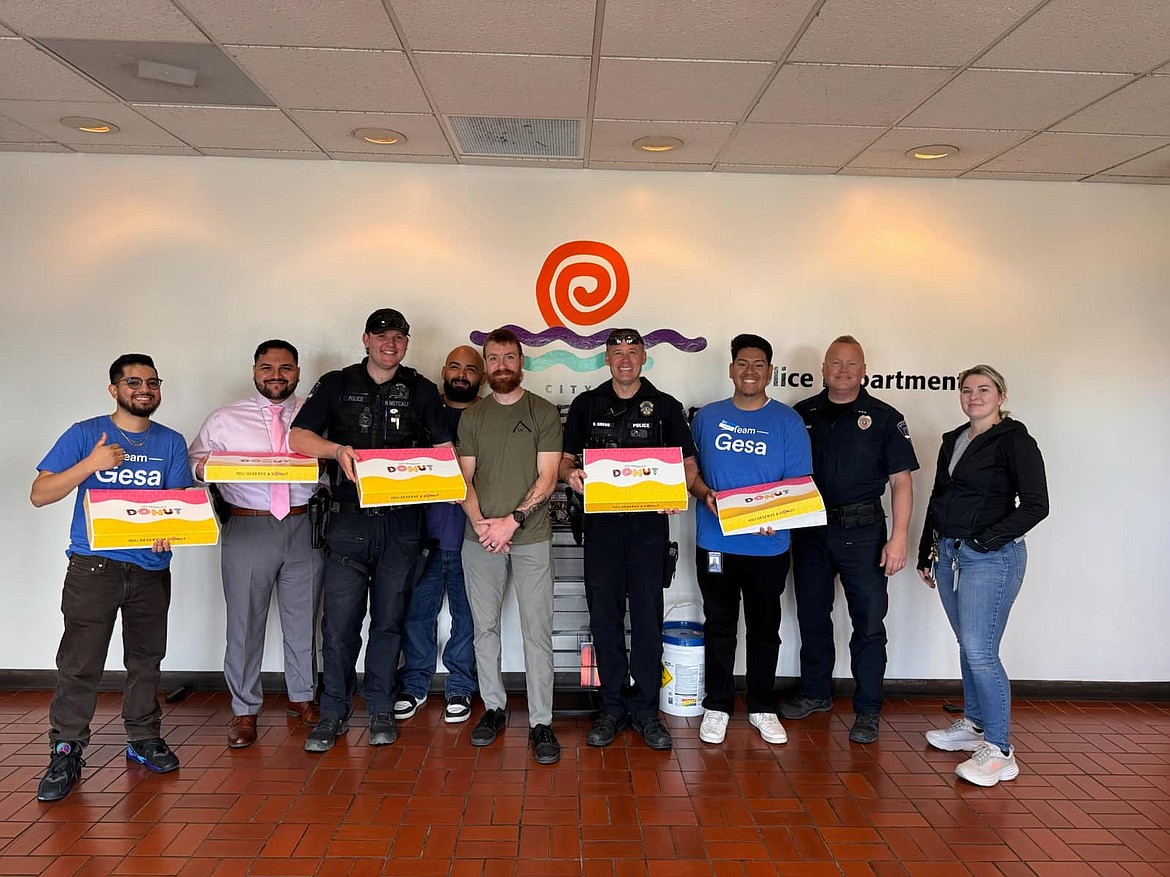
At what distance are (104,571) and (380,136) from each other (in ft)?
8.22

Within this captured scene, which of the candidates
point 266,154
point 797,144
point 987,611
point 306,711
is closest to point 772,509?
point 987,611

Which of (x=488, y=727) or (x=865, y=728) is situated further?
(x=865, y=728)

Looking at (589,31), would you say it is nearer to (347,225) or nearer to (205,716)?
(347,225)

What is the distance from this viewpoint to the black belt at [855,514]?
161 inches

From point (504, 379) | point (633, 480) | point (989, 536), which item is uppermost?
point (504, 379)

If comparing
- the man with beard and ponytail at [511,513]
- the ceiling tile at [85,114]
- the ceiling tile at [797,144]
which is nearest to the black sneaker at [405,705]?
the man with beard and ponytail at [511,513]

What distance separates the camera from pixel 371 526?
3.85 metres

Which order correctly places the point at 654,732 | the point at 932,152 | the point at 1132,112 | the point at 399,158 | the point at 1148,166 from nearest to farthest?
1. the point at 1132,112
2. the point at 654,732
3. the point at 932,152
4. the point at 1148,166
5. the point at 399,158

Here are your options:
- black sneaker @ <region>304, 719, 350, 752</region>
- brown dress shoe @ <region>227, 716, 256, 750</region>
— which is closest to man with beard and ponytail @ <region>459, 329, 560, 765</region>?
black sneaker @ <region>304, 719, 350, 752</region>

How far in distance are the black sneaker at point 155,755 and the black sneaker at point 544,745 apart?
162 cm

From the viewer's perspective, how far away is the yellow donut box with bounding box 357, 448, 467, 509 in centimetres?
359

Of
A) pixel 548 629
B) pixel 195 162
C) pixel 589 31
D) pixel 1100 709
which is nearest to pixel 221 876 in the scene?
pixel 548 629

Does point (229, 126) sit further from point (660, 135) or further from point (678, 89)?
point (678, 89)

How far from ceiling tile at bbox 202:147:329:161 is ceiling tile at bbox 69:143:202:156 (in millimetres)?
116
